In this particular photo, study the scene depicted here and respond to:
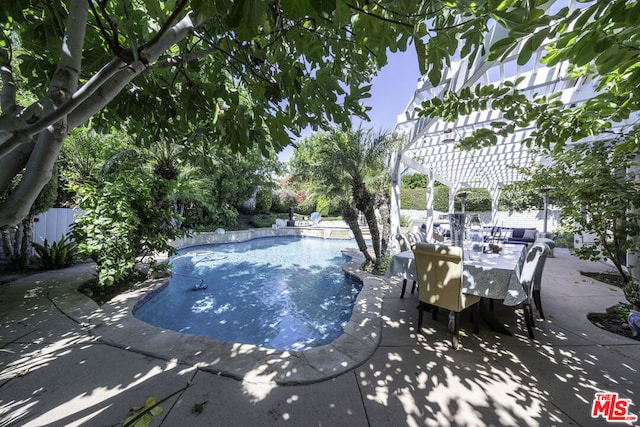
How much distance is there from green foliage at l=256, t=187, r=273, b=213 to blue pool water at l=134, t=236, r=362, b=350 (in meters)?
12.1

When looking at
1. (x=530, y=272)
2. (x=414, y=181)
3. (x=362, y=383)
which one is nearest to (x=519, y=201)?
(x=414, y=181)

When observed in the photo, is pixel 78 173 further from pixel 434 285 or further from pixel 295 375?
pixel 434 285

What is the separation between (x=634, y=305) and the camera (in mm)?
3217

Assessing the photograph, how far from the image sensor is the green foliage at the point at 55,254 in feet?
19.6

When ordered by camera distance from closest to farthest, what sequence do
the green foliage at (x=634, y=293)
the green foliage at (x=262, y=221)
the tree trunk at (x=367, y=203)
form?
the green foliage at (x=634, y=293) < the tree trunk at (x=367, y=203) < the green foliage at (x=262, y=221)

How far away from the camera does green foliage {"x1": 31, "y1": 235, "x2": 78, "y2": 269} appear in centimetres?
598

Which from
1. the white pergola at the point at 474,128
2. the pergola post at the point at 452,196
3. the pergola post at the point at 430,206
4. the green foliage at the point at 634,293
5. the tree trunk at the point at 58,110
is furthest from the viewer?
the pergola post at the point at 452,196

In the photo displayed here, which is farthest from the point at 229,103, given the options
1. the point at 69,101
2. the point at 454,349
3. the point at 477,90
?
the point at 454,349

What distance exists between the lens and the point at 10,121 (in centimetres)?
91

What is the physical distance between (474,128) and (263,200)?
1755cm

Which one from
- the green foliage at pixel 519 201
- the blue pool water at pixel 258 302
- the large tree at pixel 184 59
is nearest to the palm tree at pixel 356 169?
the blue pool water at pixel 258 302

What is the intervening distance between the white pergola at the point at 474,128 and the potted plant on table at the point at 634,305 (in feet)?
8.25

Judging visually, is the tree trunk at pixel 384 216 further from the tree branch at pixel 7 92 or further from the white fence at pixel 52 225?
the white fence at pixel 52 225

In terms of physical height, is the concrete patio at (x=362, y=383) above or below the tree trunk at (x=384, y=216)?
below
